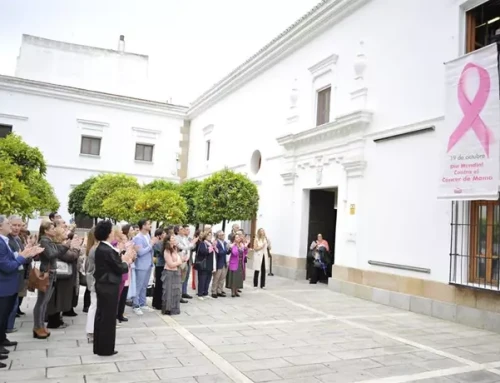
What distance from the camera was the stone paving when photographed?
4.68 metres

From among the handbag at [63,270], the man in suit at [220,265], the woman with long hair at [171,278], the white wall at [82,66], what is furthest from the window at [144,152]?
the handbag at [63,270]

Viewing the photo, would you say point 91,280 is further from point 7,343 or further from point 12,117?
point 12,117

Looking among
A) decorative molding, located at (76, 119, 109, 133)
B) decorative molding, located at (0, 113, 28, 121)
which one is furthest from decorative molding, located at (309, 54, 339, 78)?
decorative molding, located at (0, 113, 28, 121)

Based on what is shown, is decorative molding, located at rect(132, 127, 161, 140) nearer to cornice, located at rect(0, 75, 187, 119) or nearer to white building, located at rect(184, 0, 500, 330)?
cornice, located at rect(0, 75, 187, 119)

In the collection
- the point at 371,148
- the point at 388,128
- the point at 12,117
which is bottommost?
the point at 371,148

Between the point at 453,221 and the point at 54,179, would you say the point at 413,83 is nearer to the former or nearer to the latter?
the point at 453,221

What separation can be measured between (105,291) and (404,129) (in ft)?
23.3

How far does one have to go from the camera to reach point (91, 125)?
22.5m

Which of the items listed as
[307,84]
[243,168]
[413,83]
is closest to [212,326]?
[413,83]

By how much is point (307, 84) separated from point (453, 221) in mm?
6980

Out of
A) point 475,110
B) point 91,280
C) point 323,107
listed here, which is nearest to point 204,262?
point 91,280

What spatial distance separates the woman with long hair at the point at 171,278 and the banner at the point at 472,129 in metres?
5.00

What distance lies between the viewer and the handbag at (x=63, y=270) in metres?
6.10

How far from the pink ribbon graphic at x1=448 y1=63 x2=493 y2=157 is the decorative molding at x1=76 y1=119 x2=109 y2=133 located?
61.1 ft
